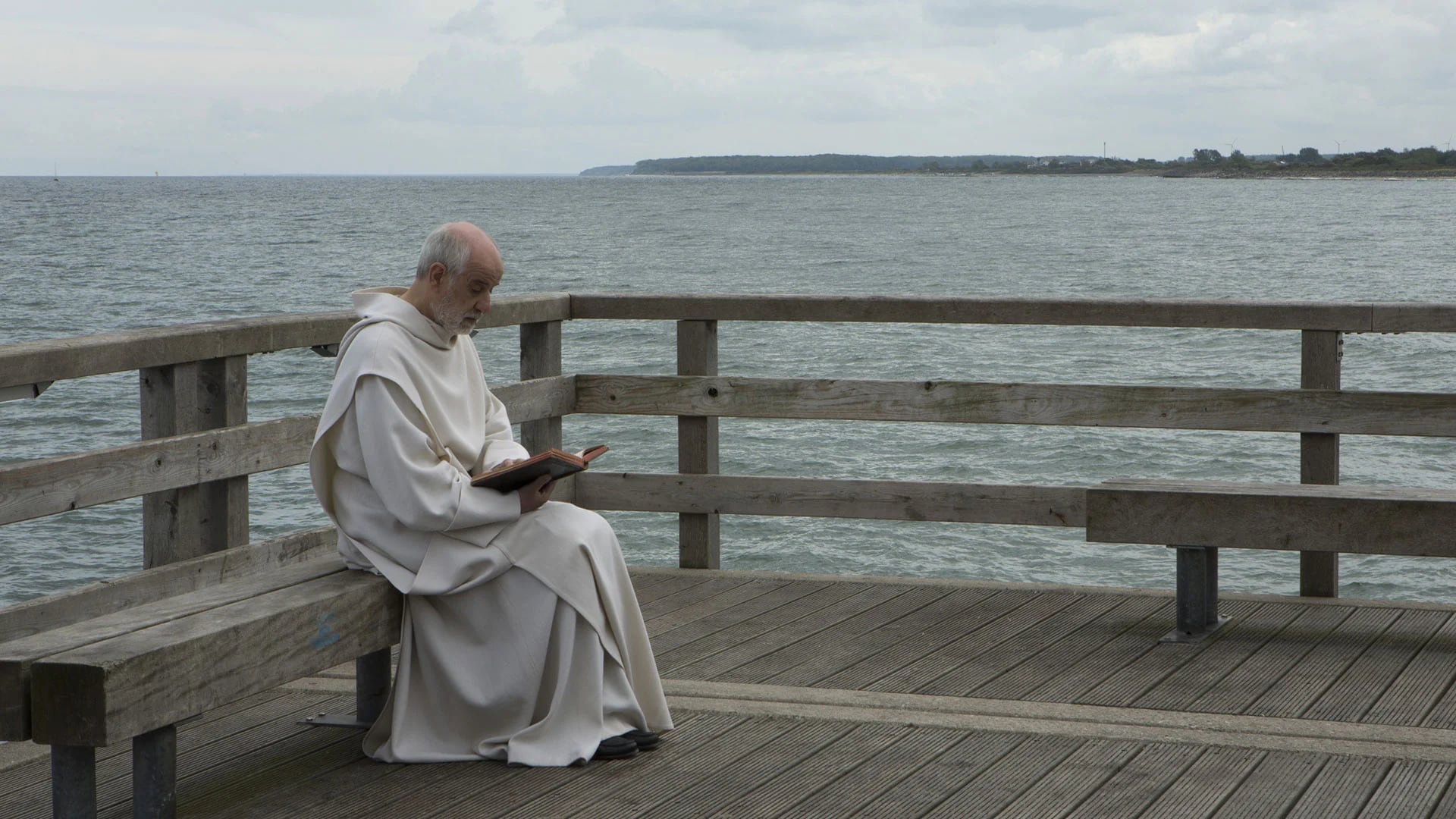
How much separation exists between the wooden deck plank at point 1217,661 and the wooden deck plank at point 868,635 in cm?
81

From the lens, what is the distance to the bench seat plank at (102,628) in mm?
2861

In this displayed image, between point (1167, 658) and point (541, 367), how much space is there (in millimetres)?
2463

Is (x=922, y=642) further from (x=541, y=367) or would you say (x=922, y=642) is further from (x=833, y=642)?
(x=541, y=367)

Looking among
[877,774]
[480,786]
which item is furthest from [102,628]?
[877,774]

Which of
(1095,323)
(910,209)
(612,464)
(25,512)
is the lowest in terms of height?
(612,464)

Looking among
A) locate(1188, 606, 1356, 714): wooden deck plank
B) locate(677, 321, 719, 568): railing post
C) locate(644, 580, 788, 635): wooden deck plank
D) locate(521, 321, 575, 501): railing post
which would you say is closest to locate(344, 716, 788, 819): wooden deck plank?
locate(644, 580, 788, 635): wooden deck plank

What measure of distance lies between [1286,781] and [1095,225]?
74958 mm

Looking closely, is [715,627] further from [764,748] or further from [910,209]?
[910,209]

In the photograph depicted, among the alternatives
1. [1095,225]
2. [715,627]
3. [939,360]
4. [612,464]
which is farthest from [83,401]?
[1095,225]

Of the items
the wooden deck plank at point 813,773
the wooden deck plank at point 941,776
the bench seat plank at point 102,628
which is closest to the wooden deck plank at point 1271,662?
the wooden deck plank at point 941,776

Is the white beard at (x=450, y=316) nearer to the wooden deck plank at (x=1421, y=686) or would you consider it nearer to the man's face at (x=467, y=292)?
the man's face at (x=467, y=292)

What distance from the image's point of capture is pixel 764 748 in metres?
3.72

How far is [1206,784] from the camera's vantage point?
345 cm

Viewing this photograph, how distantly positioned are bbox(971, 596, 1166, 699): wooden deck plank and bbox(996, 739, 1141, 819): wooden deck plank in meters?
0.47
